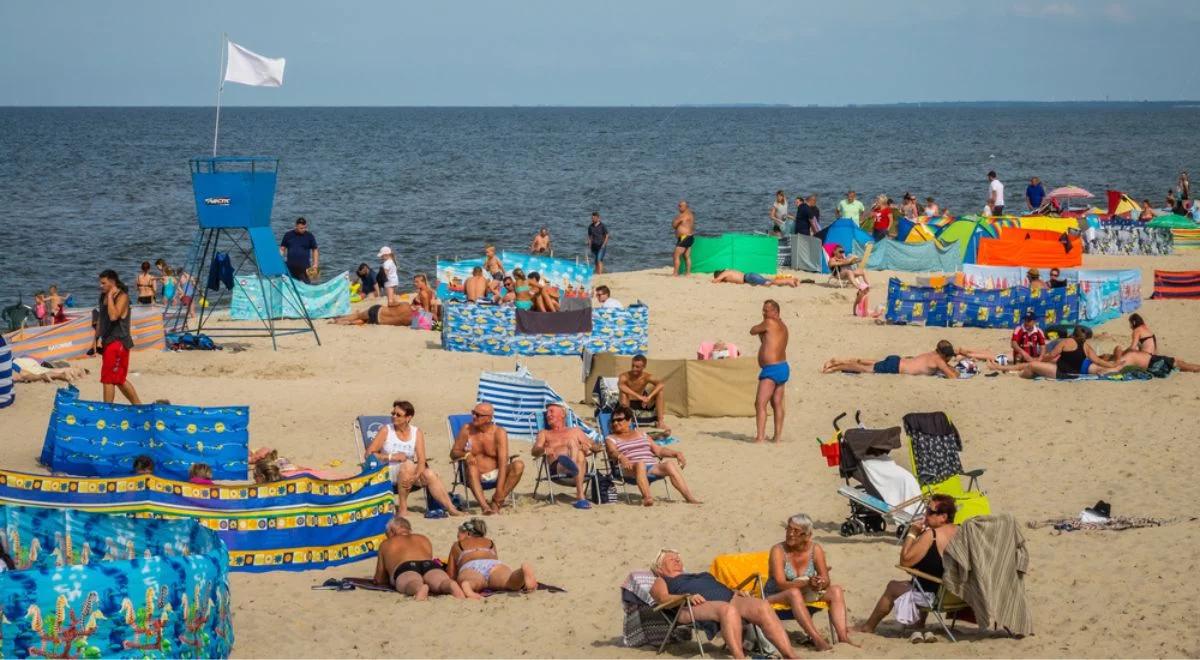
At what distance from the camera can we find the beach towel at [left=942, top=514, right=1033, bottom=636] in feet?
26.1

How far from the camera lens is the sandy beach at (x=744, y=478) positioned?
27.3 feet

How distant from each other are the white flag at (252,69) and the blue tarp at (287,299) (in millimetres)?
3621

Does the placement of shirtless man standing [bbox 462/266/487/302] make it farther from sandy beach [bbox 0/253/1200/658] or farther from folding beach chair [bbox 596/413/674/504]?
folding beach chair [bbox 596/413/674/504]

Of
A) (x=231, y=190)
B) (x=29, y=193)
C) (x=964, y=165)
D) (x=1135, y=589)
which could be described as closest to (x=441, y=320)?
(x=231, y=190)

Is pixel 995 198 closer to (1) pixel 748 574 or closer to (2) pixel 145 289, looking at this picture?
(2) pixel 145 289

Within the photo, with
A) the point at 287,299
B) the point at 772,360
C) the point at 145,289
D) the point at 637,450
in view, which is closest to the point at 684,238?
the point at 287,299

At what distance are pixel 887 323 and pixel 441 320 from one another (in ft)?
19.7

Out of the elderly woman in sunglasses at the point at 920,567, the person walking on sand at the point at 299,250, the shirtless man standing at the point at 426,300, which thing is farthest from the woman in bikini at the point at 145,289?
the elderly woman in sunglasses at the point at 920,567

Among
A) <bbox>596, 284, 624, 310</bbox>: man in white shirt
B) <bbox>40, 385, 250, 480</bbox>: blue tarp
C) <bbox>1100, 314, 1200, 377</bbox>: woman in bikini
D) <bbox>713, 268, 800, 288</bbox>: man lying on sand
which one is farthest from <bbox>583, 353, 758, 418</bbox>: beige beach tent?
<bbox>713, 268, 800, 288</bbox>: man lying on sand

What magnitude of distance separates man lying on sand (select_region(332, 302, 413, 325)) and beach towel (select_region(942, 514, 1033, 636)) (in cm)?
1303

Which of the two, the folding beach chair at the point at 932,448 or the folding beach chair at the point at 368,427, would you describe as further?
the folding beach chair at the point at 368,427

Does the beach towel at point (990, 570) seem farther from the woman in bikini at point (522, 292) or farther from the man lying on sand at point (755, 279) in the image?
the man lying on sand at point (755, 279)

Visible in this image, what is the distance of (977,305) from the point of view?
64.2 feet

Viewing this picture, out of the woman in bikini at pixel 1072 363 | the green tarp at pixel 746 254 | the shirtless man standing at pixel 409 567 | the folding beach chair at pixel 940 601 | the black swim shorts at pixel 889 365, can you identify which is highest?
the green tarp at pixel 746 254
